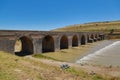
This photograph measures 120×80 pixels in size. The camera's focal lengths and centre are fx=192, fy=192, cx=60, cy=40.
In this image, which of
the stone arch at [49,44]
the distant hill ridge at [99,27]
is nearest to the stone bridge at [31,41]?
the stone arch at [49,44]

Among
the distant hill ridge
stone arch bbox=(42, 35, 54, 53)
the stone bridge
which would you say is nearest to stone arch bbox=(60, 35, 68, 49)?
the stone bridge

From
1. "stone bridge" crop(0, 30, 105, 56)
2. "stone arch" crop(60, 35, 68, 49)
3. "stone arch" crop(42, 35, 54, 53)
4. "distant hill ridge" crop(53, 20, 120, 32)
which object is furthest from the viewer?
"distant hill ridge" crop(53, 20, 120, 32)

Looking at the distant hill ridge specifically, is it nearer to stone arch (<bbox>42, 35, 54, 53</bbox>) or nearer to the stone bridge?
the stone bridge

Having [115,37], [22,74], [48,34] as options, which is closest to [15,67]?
[22,74]

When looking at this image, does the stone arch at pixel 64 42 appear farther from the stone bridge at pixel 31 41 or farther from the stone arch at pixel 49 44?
the stone arch at pixel 49 44

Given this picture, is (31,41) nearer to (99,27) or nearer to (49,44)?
(49,44)

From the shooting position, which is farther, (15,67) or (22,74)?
(15,67)

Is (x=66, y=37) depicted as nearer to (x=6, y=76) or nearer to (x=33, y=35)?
(x=33, y=35)

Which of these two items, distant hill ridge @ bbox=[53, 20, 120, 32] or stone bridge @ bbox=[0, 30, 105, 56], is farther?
distant hill ridge @ bbox=[53, 20, 120, 32]

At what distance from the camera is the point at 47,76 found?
1243cm

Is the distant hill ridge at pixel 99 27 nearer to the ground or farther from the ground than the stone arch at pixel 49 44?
farther from the ground

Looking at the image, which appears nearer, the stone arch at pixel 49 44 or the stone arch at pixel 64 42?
the stone arch at pixel 49 44

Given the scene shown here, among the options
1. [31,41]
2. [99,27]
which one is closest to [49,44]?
[31,41]

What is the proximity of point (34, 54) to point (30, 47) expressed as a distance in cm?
177
